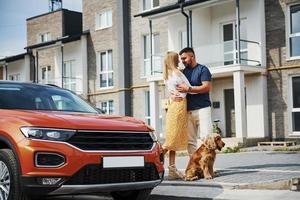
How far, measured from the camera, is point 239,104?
69.0ft

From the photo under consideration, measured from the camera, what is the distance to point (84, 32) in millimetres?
32688

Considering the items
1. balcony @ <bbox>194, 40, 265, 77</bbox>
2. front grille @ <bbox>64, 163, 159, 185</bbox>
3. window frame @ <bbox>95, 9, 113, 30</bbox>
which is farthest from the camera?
window frame @ <bbox>95, 9, 113, 30</bbox>

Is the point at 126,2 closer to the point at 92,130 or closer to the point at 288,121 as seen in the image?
the point at 288,121

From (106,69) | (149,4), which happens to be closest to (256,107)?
(149,4)

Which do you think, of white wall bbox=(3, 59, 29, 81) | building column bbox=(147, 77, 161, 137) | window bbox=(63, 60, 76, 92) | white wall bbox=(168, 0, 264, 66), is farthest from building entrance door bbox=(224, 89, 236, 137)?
white wall bbox=(3, 59, 29, 81)

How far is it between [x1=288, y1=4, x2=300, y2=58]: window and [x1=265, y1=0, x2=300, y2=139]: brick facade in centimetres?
24

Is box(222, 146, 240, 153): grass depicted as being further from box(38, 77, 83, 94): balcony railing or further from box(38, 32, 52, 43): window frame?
box(38, 32, 52, 43): window frame

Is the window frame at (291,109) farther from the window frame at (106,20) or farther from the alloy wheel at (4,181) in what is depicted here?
the alloy wheel at (4,181)

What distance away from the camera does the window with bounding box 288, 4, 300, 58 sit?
21125mm

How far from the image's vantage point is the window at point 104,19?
31406 mm

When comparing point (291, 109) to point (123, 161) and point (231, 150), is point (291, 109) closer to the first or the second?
point (231, 150)

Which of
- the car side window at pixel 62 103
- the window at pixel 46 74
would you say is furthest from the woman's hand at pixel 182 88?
the window at pixel 46 74

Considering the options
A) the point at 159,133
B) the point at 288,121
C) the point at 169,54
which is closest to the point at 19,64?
the point at 159,133

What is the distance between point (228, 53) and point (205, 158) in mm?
14598
